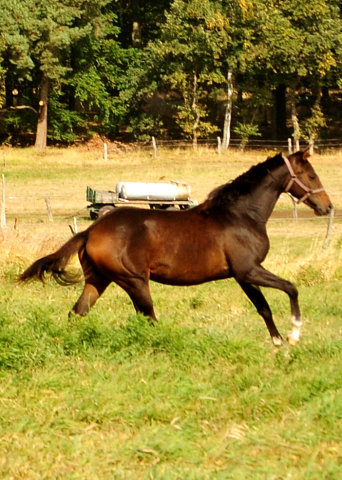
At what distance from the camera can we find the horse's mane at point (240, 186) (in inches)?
364

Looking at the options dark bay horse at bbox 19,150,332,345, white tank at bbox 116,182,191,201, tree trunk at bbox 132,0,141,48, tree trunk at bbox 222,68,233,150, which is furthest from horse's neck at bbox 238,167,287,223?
tree trunk at bbox 132,0,141,48

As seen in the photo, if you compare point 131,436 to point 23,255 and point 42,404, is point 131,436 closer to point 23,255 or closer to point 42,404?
point 42,404

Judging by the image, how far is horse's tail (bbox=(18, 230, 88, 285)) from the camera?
905 cm

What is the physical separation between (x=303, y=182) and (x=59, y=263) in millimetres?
3051

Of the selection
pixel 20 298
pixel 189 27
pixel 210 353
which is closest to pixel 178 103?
pixel 189 27

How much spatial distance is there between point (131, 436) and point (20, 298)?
212 inches

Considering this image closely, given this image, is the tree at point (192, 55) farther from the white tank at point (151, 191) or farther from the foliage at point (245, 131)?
the white tank at point (151, 191)

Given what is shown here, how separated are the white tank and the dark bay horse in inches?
826

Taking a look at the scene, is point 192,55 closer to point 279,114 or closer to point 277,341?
point 279,114

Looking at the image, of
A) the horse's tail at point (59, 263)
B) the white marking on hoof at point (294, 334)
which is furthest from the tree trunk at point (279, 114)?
the white marking on hoof at point (294, 334)

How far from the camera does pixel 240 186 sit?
30.8 ft

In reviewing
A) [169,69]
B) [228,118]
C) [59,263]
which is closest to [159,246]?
[59,263]

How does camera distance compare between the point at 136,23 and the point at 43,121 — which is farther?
the point at 136,23

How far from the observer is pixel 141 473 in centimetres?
→ 507
